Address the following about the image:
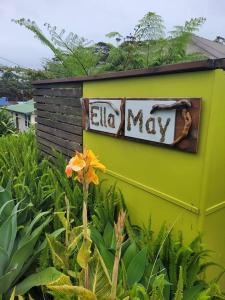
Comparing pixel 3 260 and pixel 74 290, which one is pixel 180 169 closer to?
pixel 74 290

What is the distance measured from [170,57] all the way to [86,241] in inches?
102

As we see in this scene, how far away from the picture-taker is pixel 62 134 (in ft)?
7.61

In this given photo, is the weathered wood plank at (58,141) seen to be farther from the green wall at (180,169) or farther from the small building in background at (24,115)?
the small building in background at (24,115)

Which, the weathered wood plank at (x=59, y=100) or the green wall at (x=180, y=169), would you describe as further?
the weathered wood plank at (x=59, y=100)

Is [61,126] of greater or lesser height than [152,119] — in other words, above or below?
below

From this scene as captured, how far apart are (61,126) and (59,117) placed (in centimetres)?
8

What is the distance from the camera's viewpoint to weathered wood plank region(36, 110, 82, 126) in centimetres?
204

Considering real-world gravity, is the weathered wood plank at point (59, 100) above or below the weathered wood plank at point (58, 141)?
above

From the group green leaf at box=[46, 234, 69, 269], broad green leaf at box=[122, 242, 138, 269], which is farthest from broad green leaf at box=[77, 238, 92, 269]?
broad green leaf at box=[122, 242, 138, 269]

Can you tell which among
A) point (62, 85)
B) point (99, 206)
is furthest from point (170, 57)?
point (99, 206)

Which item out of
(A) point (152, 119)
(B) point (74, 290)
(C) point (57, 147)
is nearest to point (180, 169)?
(A) point (152, 119)

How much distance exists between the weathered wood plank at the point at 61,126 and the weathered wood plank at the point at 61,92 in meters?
0.24

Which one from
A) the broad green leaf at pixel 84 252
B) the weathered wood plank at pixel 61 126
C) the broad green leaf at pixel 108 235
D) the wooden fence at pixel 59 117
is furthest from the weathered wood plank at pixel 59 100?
the broad green leaf at pixel 84 252

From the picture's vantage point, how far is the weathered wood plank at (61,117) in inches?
80.5
